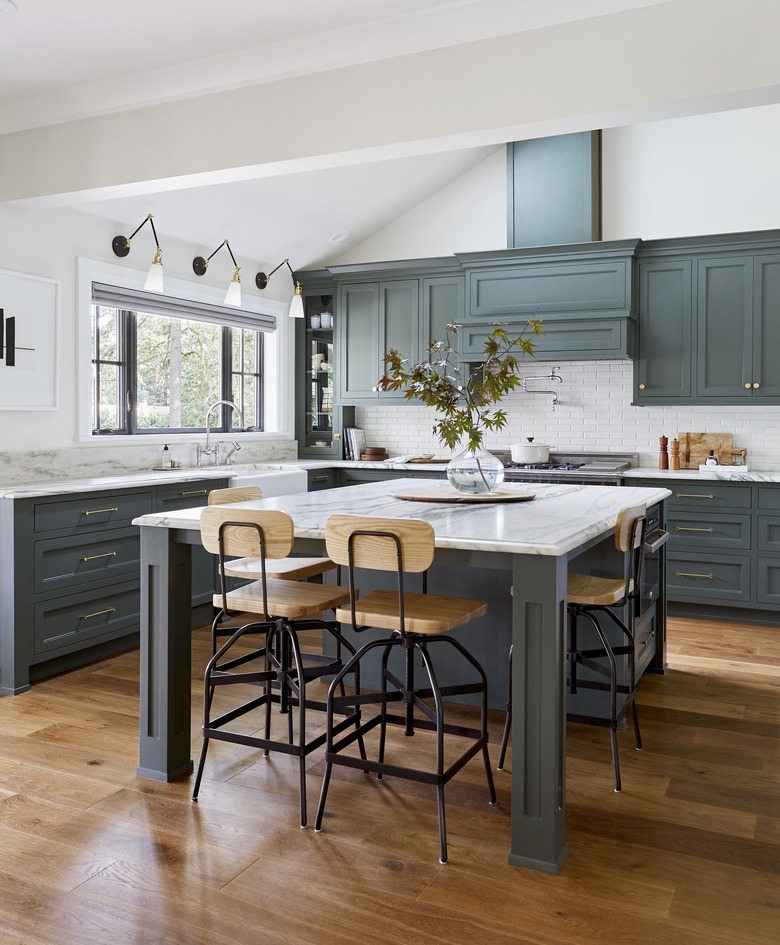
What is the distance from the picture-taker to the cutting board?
5.98 metres

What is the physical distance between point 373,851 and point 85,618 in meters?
2.47

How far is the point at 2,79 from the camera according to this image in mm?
4062

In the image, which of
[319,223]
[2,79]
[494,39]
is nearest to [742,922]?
[494,39]

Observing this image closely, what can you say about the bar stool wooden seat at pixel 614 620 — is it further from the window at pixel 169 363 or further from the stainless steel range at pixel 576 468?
the window at pixel 169 363

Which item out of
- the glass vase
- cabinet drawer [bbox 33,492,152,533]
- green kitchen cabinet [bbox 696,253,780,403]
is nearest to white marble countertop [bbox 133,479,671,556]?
the glass vase

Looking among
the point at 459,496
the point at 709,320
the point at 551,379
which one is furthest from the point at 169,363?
the point at 709,320

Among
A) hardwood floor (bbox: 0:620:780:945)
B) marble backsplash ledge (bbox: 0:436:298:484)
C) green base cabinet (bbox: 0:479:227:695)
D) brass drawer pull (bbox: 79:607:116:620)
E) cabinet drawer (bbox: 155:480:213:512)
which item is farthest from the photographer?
cabinet drawer (bbox: 155:480:213:512)

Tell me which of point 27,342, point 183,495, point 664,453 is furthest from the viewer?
point 664,453

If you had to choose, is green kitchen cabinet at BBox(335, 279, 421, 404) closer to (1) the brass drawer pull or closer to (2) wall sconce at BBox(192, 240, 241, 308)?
(2) wall sconce at BBox(192, 240, 241, 308)

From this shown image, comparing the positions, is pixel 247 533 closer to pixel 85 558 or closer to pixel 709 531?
pixel 85 558

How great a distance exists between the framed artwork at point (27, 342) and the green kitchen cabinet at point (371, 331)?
2671 millimetres

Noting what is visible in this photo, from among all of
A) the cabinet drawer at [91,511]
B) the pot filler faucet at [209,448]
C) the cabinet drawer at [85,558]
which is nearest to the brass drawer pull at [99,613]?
the cabinet drawer at [85,558]

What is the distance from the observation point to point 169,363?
594cm

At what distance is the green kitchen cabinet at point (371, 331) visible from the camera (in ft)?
22.1
